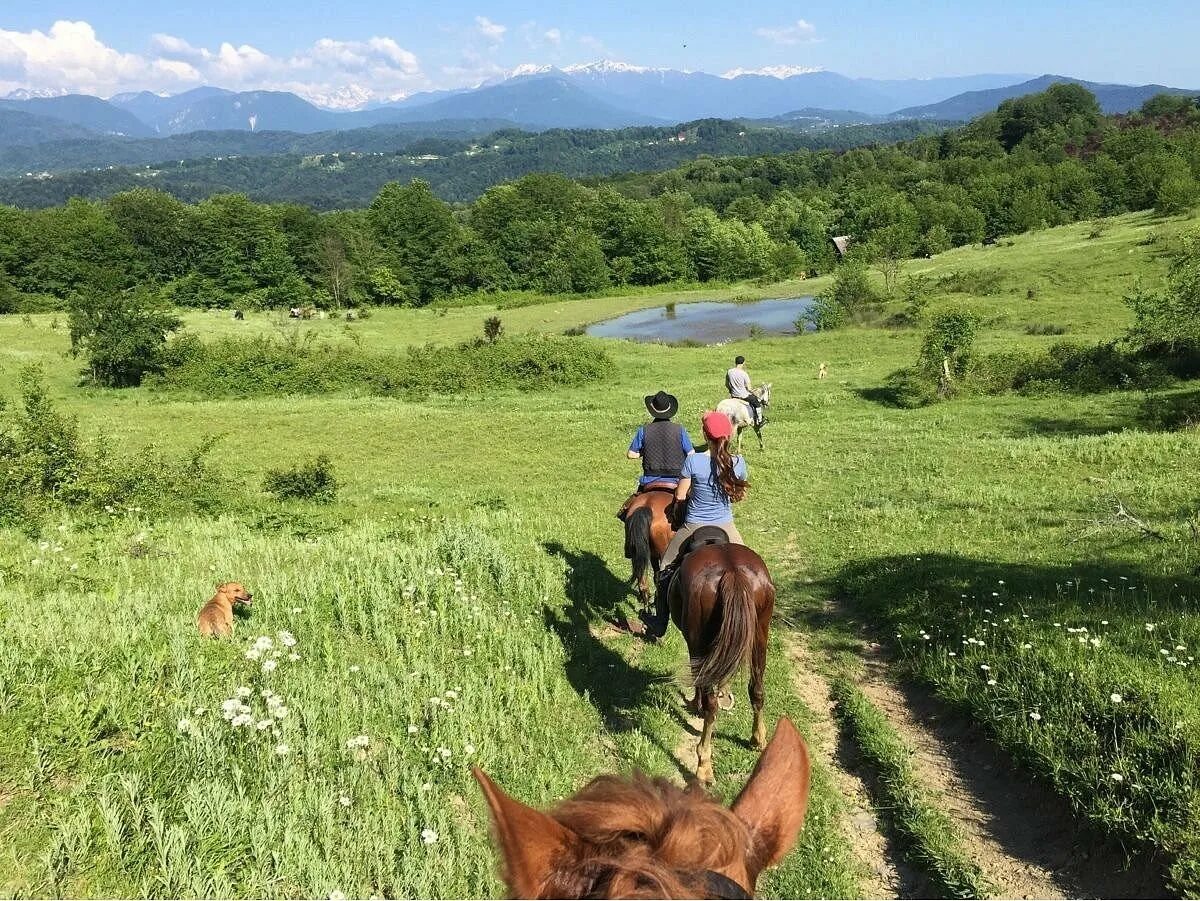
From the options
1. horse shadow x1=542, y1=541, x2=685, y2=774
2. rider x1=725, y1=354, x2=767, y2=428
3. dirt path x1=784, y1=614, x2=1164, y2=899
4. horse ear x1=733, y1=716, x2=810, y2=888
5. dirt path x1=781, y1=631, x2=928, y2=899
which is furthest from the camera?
rider x1=725, y1=354, x2=767, y2=428

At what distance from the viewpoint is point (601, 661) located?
7.96 metres

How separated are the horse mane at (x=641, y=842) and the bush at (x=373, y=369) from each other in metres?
31.1

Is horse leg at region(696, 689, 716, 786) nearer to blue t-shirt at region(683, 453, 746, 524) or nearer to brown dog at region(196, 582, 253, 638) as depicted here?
blue t-shirt at region(683, 453, 746, 524)

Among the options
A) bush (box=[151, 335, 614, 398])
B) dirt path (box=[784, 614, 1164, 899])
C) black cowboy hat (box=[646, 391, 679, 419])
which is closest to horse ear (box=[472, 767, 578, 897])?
dirt path (box=[784, 614, 1164, 899])

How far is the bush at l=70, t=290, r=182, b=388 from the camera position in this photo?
107 ft

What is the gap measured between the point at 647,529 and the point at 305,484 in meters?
9.25

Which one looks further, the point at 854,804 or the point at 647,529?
the point at 647,529

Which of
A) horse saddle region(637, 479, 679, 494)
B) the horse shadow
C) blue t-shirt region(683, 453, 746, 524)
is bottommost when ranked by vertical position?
the horse shadow

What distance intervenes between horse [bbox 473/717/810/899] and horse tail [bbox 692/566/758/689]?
3887 millimetres

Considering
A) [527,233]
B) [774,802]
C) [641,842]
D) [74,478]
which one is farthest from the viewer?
[527,233]

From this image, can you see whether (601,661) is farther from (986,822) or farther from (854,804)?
(986,822)

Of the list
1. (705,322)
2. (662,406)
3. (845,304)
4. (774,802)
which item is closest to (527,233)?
(705,322)

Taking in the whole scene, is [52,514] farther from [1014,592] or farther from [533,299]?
[533,299]

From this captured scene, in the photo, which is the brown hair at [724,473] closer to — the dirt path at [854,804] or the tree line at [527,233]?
the dirt path at [854,804]
